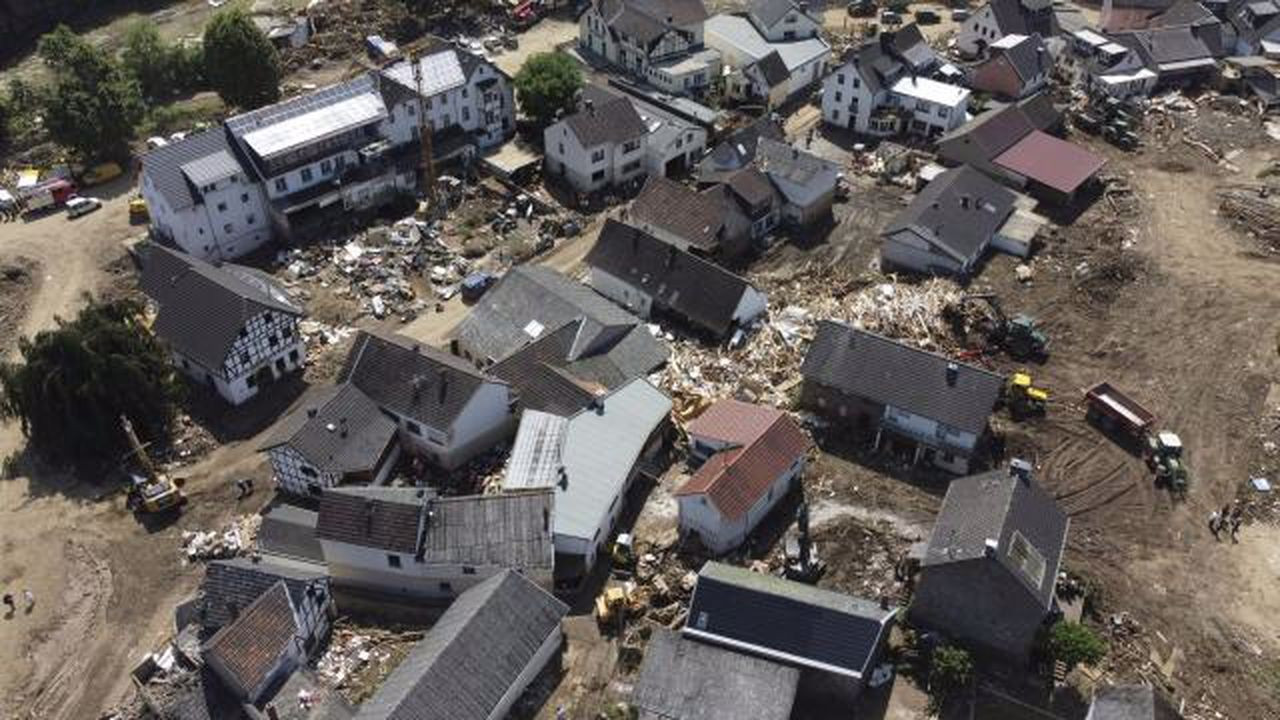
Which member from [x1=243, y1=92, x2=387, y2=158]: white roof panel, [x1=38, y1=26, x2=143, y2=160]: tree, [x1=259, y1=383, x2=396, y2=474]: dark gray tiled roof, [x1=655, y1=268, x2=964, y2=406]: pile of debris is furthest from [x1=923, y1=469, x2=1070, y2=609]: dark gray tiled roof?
[x1=38, y1=26, x2=143, y2=160]: tree

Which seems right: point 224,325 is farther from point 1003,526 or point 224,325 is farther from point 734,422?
point 1003,526

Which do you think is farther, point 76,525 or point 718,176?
point 718,176

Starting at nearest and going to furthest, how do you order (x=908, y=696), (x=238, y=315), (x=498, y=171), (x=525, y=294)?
(x=908, y=696) < (x=238, y=315) < (x=525, y=294) < (x=498, y=171)

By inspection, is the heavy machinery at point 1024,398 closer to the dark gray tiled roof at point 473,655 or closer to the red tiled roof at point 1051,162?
the red tiled roof at point 1051,162

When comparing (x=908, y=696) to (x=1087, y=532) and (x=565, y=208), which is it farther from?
Result: (x=565, y=208)

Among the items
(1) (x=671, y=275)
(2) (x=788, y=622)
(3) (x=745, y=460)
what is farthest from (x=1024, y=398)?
(2) (x=788, y=622)

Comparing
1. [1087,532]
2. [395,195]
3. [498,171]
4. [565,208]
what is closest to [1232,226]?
[1087,532]

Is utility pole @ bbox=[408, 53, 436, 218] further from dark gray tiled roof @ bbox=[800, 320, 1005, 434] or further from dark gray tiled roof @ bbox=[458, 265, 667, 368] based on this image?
dark gray tiled roof @ bbox=[800, 320, 1005, 434]
